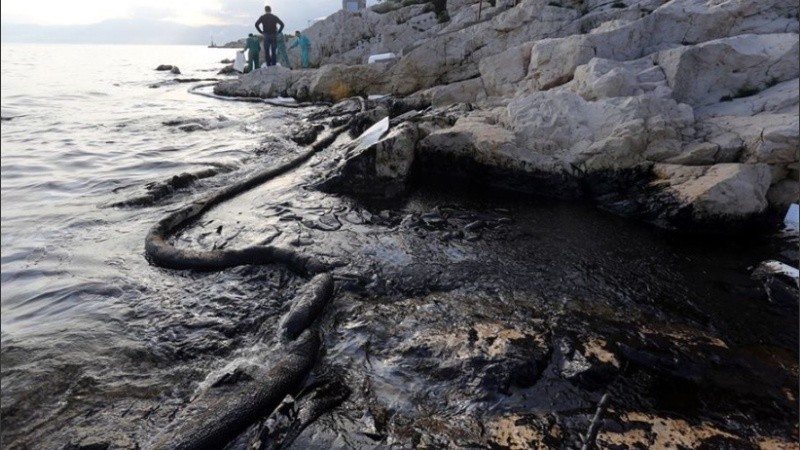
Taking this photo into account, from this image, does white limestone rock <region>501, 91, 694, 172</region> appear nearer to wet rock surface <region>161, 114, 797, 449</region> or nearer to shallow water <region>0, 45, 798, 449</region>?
shallow water <region>0, 45, 798, 449</region>

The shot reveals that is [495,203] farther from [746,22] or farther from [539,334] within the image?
[746,22]

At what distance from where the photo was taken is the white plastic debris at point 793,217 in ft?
29.3

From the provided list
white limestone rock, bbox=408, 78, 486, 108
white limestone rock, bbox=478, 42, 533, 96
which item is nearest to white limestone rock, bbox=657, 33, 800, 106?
white limestone rock, bbox=478, 42, 533, 96

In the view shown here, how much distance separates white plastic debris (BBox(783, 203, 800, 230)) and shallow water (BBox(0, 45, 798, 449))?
1.01 metres

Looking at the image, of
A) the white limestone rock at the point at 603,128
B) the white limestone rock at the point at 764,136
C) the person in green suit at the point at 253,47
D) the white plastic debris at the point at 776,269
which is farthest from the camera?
the person in green suit at the point at 253,47

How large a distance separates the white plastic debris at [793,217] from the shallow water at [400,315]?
39.6 inches

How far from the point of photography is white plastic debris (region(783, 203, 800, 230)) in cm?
894

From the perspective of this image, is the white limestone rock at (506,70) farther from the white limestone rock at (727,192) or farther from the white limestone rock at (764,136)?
the white limestone rock at (727,192)

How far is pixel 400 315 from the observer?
6.18 meters

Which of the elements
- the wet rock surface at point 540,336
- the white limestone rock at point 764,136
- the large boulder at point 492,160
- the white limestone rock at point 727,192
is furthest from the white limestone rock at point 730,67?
the wet rock surface at point 540,336

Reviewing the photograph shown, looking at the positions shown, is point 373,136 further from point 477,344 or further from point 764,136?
point 764,136

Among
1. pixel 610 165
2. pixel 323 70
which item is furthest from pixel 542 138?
pixel 323 70

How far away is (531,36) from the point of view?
938 inches

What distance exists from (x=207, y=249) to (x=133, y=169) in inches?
261
